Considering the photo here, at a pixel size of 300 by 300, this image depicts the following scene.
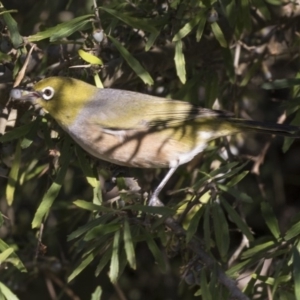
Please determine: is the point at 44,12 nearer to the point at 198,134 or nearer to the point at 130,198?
the point at 198,134

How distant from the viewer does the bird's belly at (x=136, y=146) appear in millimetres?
3602

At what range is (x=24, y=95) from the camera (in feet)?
11.1

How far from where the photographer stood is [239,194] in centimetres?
313

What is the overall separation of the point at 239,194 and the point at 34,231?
5.89 feet

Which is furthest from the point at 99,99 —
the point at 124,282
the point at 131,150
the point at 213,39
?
the point at 124,282

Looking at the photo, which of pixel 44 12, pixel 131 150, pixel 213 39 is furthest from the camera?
pixel 44 12

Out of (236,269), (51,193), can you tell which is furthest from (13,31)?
(236,269)

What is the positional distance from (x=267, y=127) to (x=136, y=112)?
0.63 meters

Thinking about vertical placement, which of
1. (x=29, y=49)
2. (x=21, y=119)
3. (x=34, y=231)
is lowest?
(x=34, y=231)

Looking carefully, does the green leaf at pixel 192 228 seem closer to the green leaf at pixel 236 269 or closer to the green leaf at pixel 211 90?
the green leaf at pixel 236 269

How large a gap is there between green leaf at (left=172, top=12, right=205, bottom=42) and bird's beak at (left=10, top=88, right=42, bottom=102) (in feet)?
2.16

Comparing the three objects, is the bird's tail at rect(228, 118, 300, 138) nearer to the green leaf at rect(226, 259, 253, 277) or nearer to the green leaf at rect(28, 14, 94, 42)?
the green leaf at rect(226, 259, 253, 277)

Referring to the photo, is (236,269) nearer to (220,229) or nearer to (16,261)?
(220,229)

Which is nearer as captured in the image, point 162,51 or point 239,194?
point 239,194
